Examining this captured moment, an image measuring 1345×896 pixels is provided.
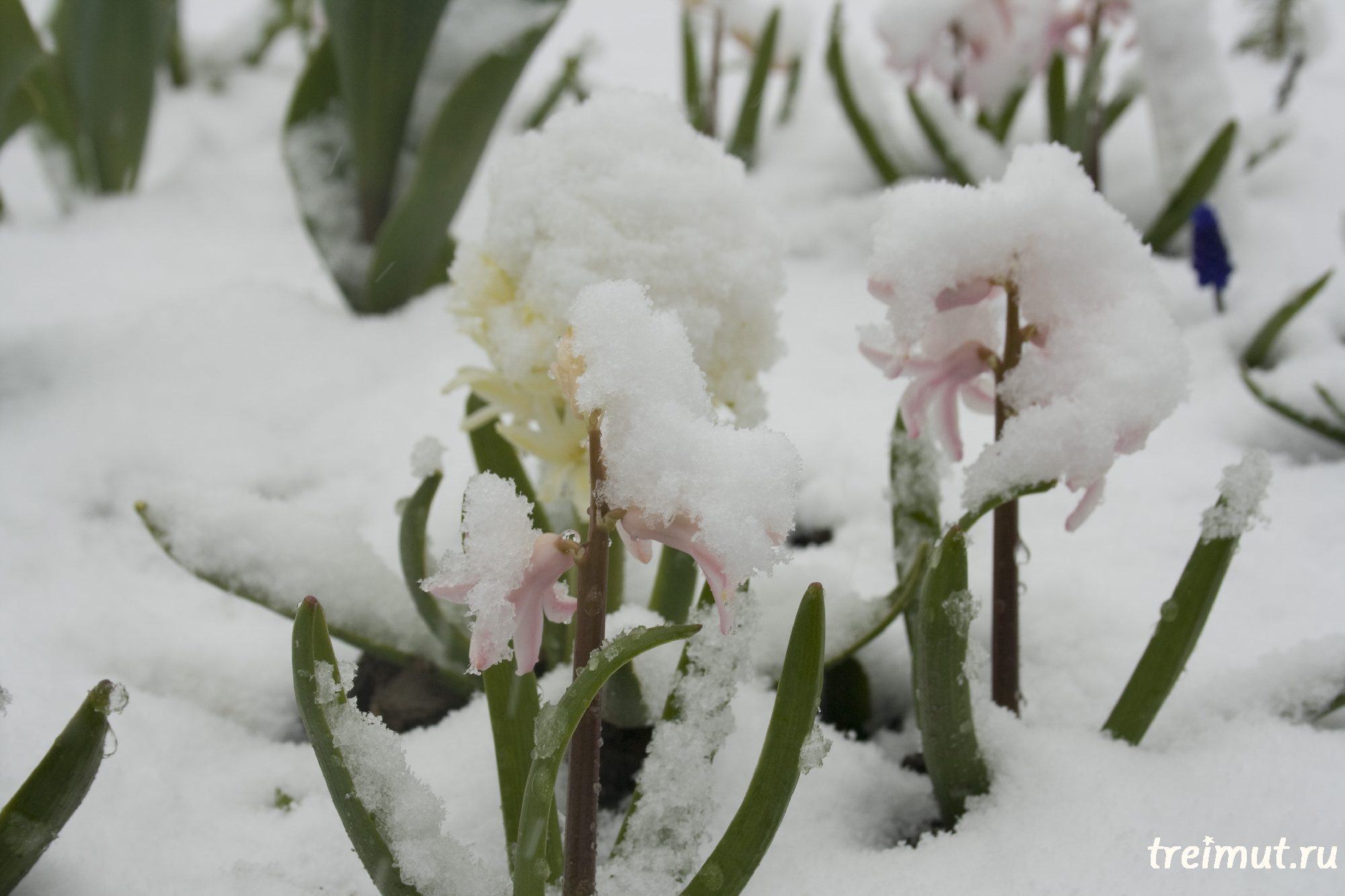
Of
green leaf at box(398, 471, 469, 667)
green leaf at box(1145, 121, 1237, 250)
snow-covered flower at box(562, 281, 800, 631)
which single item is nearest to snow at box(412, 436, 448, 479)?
green leaf at box(398, 471, 469, 667)

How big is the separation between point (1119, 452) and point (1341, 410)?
824 millimetres

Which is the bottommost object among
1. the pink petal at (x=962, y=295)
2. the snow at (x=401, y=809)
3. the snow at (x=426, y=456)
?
the snow at (x=401, y=809)

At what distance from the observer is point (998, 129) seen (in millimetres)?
2072

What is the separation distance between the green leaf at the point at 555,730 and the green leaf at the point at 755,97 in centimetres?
176

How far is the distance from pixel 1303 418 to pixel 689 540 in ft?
3.64

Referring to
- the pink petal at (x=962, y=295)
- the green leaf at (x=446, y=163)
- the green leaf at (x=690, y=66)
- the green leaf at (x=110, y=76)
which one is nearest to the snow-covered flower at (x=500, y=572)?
the pink petal at (x=962, y=295)

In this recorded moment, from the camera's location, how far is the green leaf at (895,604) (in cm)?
83

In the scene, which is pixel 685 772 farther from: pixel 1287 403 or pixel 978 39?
pixel 978 39

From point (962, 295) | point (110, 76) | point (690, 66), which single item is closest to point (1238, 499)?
point (962, 295)

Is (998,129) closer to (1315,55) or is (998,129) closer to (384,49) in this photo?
(1315,55)

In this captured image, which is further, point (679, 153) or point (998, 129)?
point (998, 129)

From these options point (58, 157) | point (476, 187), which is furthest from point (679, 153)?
point (58, 157)

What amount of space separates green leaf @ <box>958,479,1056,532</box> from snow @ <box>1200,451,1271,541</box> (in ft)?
0.44

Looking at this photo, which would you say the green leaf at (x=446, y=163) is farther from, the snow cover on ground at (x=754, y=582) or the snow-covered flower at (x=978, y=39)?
the snow-covered flower at (x=978, y=39)
